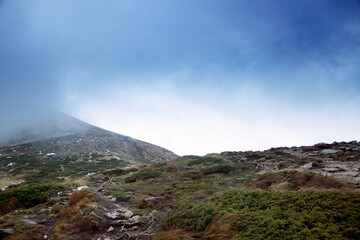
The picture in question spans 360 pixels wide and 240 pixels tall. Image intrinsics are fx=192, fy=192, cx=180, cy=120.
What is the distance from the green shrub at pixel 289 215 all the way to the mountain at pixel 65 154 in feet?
97.8

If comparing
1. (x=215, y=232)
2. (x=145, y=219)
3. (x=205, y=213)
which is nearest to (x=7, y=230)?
(x=145, y=219)

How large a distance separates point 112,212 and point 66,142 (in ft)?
197

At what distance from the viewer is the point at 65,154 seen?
163ft

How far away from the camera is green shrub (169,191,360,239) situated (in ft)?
12.8

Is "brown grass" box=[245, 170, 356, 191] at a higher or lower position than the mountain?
higher

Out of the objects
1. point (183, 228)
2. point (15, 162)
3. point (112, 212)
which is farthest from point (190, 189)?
point (15, 162)

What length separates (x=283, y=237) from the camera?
13.1ft

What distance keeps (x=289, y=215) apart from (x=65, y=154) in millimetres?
55713

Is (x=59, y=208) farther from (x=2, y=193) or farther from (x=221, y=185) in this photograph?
(x=221, y=185)

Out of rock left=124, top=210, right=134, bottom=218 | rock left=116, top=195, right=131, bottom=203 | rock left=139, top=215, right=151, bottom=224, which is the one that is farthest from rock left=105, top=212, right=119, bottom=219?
rock left=116, top=195, right=131, bottom=203

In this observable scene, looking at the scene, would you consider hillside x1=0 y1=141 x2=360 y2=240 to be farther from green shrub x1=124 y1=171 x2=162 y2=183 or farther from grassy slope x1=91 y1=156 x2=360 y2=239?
green shrub x1=124 y1=171 x2=162 y2=183

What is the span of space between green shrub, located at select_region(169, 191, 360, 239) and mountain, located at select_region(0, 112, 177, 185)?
2982cm

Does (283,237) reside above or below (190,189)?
above

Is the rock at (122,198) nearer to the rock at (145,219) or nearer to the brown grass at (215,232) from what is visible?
the rock at (145,219)
